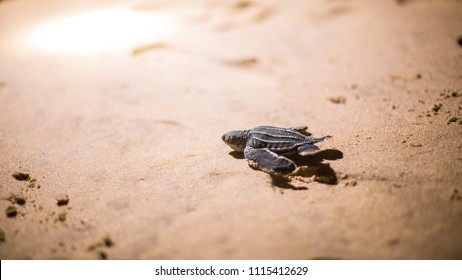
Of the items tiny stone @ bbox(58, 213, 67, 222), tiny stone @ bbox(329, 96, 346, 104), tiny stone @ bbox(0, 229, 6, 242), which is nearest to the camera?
tiny stone @ bbox(0, 229, 6, 242)

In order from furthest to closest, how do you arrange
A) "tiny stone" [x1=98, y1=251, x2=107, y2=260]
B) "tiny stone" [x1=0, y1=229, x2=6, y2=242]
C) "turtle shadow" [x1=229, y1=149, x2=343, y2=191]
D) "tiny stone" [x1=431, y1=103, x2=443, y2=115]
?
"tiny stone" [x1=431, y1=103, x2=443, y2=115]
"turtle shadow" [x1=229, y1=149, x2=343, y2=191]
"tiny stone" [x1=0, y1=229, x2=6, y2=242]
"tiny stone" [x1=98, y1=251, x2=107, y2=260]

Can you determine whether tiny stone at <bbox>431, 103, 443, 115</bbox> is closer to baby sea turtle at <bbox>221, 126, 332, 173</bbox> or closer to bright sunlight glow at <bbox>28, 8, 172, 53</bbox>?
baby sea turtle at <bbox>221, 126, 332, 173</bbox>

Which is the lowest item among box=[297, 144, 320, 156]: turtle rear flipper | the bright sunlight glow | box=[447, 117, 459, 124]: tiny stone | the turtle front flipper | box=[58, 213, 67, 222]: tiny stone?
box=[58, 213, 67, 222]: tiny stone

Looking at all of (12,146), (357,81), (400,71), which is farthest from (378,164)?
(12,146)

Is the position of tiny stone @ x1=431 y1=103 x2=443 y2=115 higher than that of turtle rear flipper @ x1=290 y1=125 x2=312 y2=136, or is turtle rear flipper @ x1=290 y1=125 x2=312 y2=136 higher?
tiny stone @ x1=431 y1=103 x2=443 y2=115

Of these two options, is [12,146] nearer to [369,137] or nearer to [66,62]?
[66,62]

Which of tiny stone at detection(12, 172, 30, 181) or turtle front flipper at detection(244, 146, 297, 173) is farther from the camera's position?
tiny stone at detection(12, 172, 30, 181)

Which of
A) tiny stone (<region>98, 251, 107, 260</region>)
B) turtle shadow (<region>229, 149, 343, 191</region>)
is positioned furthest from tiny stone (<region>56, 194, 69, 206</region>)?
turtle shadow (<region>229, 149, 343, 191</region>)
